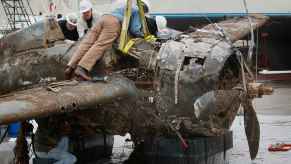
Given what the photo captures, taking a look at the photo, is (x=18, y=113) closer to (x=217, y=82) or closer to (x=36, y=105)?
(x=36, y=105)

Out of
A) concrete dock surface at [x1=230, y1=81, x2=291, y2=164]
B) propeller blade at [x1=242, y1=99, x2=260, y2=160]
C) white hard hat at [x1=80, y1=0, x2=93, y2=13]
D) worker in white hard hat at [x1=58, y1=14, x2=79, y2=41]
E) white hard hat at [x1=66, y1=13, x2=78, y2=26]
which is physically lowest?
concrete dock surface at [x1=230, y1=81, x2=291, y2=164]

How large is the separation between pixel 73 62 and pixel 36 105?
162cm

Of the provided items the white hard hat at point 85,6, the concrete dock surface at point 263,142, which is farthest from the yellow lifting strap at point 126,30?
the concrete dock surface at point 263,142

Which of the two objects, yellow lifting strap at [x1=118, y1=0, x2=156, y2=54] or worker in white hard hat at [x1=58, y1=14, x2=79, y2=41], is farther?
worker in white hard hat at [x1=58, y1=14, x2=79, y2=41]

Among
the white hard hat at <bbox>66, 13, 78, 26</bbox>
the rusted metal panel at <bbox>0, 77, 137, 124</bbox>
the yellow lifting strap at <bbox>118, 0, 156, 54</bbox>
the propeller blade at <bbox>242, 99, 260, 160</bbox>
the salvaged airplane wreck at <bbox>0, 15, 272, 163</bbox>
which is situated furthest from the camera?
the white hard hat at <bbox>66, 13, 78, 26</bbox>

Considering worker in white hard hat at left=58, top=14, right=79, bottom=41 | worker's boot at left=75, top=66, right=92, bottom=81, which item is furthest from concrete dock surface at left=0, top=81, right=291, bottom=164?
worker's boot at left=75, top=66, right=92, bottom=81

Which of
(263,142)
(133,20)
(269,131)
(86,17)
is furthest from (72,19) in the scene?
(269,131)

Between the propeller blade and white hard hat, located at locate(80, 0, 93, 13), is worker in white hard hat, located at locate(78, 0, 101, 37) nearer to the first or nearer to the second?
white hard hat, located at locate(80, 0, 93, 13)

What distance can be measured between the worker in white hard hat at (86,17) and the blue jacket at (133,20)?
0.48 meters

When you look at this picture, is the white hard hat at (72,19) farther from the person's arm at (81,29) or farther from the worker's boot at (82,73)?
the worker's boot at (82,73)

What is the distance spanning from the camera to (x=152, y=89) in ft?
22.7

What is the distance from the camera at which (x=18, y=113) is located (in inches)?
215

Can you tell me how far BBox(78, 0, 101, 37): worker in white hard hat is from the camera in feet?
25.8

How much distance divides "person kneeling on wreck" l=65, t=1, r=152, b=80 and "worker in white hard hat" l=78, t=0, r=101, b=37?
515mm
